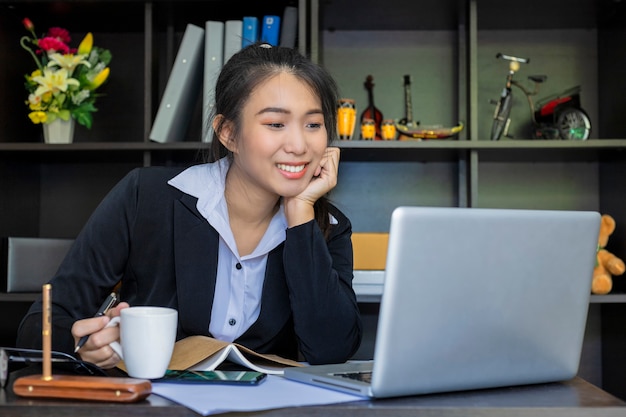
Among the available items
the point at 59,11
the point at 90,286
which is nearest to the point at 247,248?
the point at 90,286

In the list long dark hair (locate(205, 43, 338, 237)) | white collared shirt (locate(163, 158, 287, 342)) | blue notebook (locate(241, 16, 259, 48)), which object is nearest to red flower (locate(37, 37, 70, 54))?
blue notebook (locate(241, 16, 259, 48))

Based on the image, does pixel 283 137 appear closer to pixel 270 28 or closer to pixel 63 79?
pixel 270 28

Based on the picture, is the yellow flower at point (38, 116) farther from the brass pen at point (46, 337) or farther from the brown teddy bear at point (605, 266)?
the brown teddy bear at point (605, 266)

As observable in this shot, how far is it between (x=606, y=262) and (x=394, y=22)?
102cm

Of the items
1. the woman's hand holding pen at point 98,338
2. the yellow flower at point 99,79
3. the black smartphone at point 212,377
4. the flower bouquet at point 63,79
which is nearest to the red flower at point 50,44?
the flower bouquet at point 63,79

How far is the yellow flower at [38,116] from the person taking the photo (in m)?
2.31

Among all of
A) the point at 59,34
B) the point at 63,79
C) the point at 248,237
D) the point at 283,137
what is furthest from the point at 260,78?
the point at 59,34

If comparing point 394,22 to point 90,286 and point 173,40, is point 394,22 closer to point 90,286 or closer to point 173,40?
point 173,40

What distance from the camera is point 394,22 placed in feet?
8.36

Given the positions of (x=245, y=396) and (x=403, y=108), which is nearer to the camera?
(x=245, y=396)

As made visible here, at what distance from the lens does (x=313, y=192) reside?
4.87ft

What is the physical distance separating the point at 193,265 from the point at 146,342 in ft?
1.80

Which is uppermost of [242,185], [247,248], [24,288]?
[242,185]

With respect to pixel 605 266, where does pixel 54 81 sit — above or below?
above
